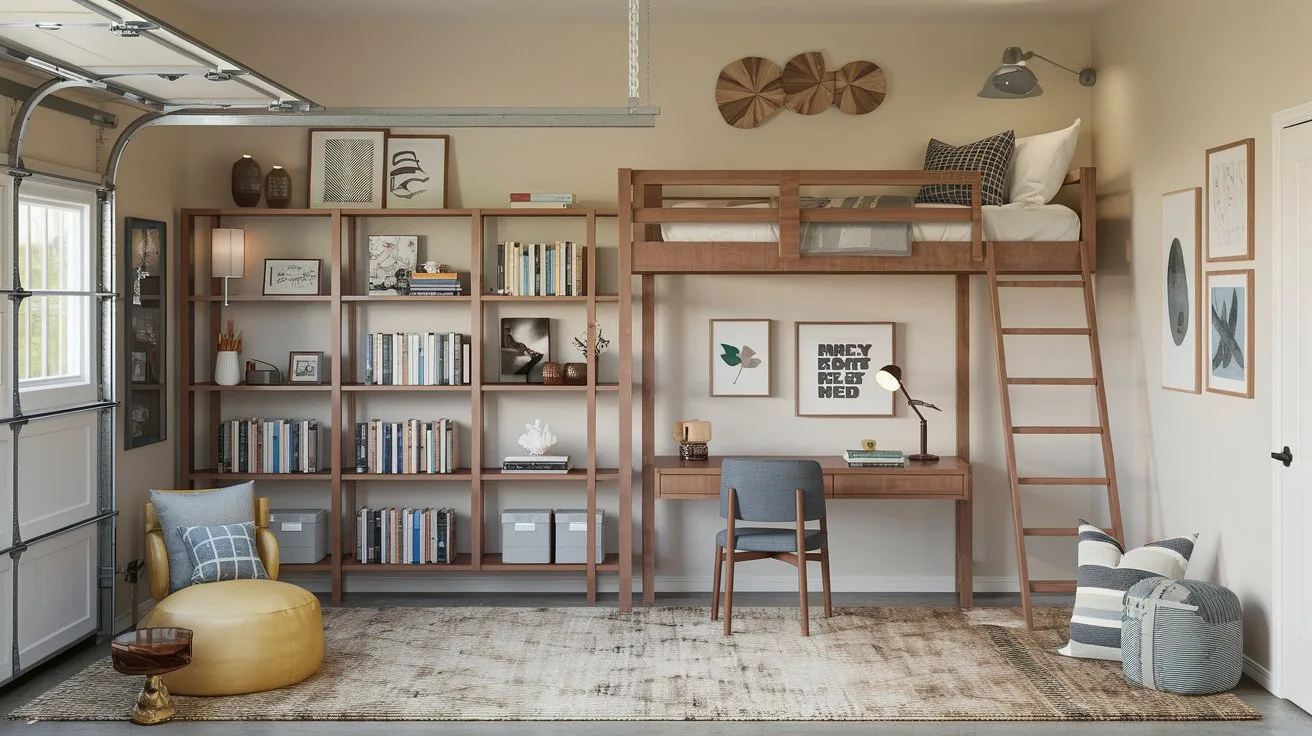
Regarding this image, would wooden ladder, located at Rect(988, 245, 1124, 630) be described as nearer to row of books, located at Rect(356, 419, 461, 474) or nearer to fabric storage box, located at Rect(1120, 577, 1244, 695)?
fabric storage box, located at Rect(1120, 577, 1244, 695)

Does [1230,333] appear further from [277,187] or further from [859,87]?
[277,187]

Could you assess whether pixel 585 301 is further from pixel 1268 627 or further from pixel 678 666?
pixel 1268 627

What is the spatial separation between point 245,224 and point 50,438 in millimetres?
1758

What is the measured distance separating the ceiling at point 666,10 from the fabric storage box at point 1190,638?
3.05 m

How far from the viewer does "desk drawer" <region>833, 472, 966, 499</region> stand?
17.7ft

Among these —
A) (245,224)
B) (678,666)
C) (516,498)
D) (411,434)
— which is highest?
(245,224)

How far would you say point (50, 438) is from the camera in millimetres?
4645

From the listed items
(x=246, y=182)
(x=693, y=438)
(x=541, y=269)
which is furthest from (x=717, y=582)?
(x=246, y=182)

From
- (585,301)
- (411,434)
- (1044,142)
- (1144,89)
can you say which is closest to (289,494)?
(411,434)

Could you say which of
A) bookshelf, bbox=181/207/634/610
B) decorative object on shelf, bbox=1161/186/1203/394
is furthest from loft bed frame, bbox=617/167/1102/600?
bookshelf, bbox=181/207/634/610

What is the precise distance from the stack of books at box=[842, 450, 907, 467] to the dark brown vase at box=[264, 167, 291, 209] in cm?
323

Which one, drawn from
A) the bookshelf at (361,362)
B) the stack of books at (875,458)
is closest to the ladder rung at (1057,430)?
the stack of books at (875,458)

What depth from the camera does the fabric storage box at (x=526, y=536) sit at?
574cm

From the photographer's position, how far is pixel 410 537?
18.9 ft
